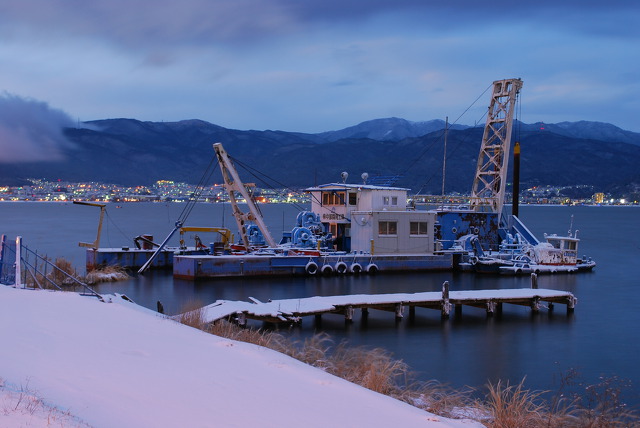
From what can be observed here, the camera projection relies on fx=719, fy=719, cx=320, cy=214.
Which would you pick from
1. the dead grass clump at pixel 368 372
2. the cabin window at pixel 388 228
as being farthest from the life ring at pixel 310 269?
the dead grass clump at pixel 368 372

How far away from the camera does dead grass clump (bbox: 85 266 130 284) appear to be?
35.2 m

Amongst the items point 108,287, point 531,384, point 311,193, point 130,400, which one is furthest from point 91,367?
point 311,193

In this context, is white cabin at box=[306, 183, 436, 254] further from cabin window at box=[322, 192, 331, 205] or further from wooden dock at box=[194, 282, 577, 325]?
wooden dock at box=[194, 282, 577, 325]

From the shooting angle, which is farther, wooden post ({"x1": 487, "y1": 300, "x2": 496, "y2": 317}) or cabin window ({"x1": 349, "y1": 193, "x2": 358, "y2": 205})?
cabin window ({"x1": 349, "y1": 193, "x2": 358, "y2": 205})

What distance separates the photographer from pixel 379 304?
82.7 feet

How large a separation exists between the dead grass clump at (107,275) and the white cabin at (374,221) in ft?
39.5

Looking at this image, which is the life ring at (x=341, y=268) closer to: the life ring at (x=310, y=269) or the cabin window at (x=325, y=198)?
the life ring at (x=310, y=269)

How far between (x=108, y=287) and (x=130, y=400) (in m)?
27.0

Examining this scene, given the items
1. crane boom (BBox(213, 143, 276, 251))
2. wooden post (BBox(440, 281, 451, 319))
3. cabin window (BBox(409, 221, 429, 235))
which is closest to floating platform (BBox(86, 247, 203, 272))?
crane boom (BBox(213, 143, 276, 251))

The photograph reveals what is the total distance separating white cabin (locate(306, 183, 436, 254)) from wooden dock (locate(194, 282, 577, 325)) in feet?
38.6

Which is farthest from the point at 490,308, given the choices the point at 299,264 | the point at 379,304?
the point at 299,264

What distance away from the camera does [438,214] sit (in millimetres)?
45875

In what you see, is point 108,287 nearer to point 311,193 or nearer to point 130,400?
point 311,193

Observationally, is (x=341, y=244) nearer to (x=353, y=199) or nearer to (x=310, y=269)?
(x=353, y=199)
